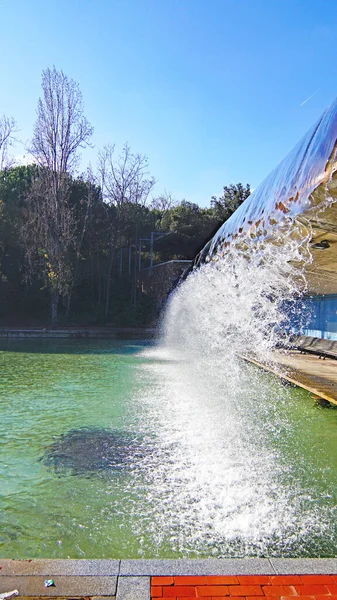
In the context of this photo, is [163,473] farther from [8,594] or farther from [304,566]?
[8,594]

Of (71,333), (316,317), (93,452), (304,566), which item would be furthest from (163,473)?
(71,333)

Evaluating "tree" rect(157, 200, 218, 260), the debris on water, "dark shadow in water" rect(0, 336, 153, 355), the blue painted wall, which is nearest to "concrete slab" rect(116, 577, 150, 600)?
the debris on water

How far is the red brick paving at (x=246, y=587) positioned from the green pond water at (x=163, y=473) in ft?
1.54

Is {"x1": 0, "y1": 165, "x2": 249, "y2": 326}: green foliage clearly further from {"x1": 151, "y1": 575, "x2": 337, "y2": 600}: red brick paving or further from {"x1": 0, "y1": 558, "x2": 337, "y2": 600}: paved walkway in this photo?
{"x1": 151, "y1": 575, "x2": 337, "y2": 600}: red brick paving

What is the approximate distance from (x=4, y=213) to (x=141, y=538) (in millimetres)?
22123

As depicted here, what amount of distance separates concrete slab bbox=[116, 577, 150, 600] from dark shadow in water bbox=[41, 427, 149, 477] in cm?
170

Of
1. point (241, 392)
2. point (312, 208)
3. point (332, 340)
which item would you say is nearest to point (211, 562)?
point (312, 208)

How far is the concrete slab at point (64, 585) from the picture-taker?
192cm

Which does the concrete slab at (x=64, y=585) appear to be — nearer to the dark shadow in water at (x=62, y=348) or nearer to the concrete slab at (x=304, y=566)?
the concrete slab at (x=304, y=566)

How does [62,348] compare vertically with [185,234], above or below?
below

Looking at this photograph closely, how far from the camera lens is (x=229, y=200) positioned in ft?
99.1

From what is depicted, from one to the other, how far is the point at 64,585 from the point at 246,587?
75 centimetres

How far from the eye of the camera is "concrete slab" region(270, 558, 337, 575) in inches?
83.2

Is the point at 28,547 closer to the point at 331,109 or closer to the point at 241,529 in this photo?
the point at 241,529
